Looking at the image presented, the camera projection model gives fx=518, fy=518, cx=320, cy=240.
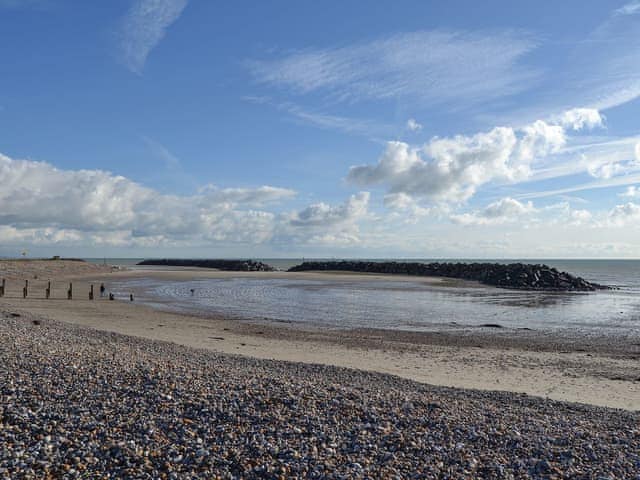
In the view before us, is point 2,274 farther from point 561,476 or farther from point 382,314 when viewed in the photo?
point 561,476

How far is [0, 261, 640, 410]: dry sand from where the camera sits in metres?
12.5

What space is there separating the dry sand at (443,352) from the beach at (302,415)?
0.12m

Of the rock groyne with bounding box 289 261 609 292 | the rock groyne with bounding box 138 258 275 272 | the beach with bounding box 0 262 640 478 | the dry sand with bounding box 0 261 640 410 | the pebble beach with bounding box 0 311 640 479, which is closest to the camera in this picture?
the pebble beach with bounding box 0 311 640 479

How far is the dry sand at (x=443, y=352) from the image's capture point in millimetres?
12531

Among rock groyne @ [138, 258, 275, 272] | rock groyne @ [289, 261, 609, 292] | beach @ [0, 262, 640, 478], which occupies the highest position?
rock groyne @ [289, 261, 609, 292]

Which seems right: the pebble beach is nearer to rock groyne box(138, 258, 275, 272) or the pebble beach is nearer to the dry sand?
the dry sand

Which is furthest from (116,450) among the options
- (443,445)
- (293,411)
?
(443,445)

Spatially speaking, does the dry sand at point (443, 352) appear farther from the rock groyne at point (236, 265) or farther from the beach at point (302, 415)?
the rock groyne at point (236, 265)

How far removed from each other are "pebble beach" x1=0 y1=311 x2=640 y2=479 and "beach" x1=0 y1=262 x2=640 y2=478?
3 centimetres

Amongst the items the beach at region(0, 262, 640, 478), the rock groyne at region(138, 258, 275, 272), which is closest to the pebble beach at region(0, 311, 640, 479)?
the beach at region(0, 262, 640, 478)

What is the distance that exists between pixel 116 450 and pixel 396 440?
3736 mm

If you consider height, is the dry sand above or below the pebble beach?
below

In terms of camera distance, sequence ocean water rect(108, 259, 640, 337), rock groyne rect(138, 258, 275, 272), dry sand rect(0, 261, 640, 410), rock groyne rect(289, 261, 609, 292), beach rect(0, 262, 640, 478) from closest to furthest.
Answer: beach rect(0, 262, 640, 478) → dry sand rect(0, 261, 640, 410) → ocean water rect(108, 259, 640, 337) → rock groyne rect(289, 261, 609, 292) → rock groyne rect(138, 258, 275, 272)

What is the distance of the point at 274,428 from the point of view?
7500 mm
